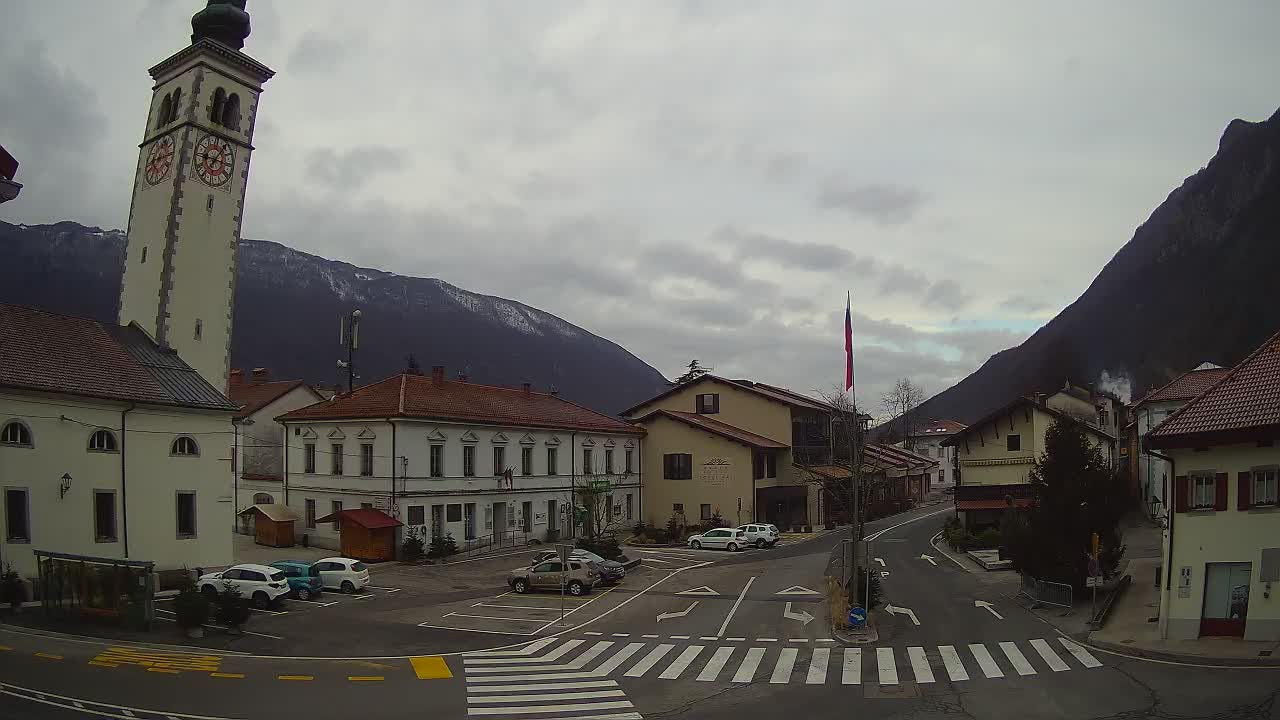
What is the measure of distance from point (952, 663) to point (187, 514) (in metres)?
29.4

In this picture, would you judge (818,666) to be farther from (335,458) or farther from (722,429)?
(722,429)

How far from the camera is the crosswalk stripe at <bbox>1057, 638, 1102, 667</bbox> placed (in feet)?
68.3

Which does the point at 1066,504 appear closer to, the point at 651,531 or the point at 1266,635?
the point at 1266,635

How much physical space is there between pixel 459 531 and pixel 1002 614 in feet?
97.2

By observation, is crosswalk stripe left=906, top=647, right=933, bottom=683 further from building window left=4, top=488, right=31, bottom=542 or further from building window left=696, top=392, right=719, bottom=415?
building window left=696, top=392, right=719, bottom=415

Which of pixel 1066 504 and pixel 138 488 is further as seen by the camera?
pixel 138 488

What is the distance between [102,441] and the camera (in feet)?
104

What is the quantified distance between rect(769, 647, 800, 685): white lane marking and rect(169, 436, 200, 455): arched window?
2541 cm

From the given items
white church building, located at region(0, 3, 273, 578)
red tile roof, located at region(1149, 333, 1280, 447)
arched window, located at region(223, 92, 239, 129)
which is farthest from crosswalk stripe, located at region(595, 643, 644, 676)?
arched window, located at region(223, 92, 239, 129)

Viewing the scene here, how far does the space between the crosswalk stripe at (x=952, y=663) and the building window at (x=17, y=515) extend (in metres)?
29.4

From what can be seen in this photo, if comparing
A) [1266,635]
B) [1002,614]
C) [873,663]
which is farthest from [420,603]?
[1266,635]

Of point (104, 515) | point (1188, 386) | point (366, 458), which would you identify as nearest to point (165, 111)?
point (366, 458)

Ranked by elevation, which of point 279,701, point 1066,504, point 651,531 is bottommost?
point 651,531

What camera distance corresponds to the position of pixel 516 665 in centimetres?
2219
